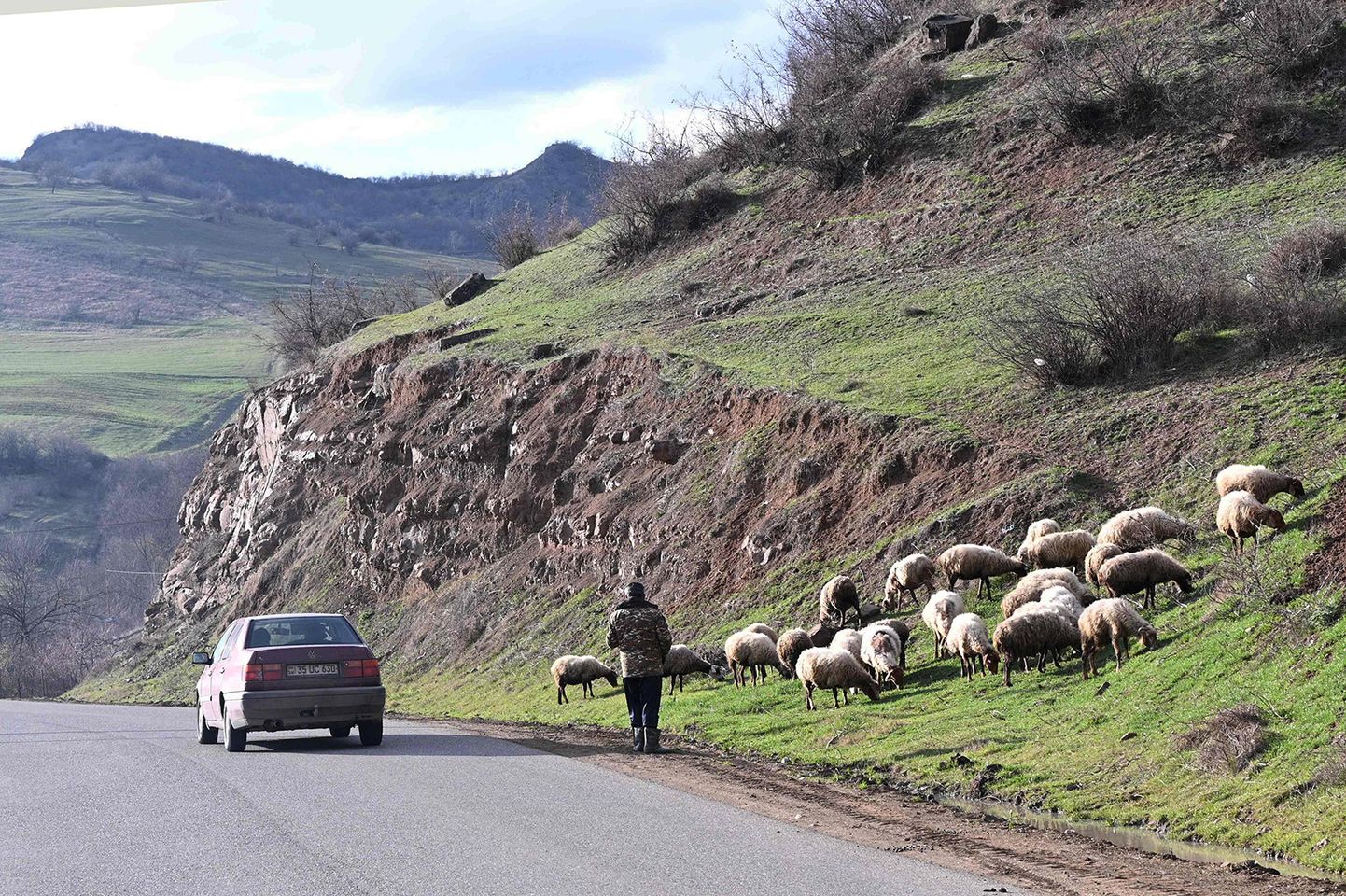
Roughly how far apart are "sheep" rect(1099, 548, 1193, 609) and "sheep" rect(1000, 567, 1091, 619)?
2.81 feet

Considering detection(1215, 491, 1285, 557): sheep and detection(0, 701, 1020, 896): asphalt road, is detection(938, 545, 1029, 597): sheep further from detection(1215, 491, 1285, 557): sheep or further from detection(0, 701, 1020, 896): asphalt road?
detection(0, 701, 1020, 896): asphalt road

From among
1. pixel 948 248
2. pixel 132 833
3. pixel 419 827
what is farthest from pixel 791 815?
pixel 948 248

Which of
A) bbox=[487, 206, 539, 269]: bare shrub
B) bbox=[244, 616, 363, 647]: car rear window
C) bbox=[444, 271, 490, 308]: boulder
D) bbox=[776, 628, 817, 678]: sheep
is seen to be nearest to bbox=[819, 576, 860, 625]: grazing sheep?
bbox=[776, 628, 817, 678]: sheep

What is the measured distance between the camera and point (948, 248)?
36.4 metres

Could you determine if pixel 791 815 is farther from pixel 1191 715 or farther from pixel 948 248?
pixel 948 248

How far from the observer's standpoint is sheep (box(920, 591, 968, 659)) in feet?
60.0

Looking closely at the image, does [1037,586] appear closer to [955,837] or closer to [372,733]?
[955,837]

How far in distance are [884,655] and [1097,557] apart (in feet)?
9.85

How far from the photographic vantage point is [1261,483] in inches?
685

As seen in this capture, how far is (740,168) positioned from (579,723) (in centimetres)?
3142

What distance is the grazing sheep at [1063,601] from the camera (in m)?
16.2

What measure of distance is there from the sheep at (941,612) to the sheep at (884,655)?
492mm

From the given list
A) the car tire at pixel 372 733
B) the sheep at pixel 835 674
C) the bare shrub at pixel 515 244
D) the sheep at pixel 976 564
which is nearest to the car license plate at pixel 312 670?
the car tire at pixel 372 733

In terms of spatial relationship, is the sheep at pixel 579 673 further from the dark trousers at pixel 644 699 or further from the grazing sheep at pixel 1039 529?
the grazing sheep at pixel 1039 529
